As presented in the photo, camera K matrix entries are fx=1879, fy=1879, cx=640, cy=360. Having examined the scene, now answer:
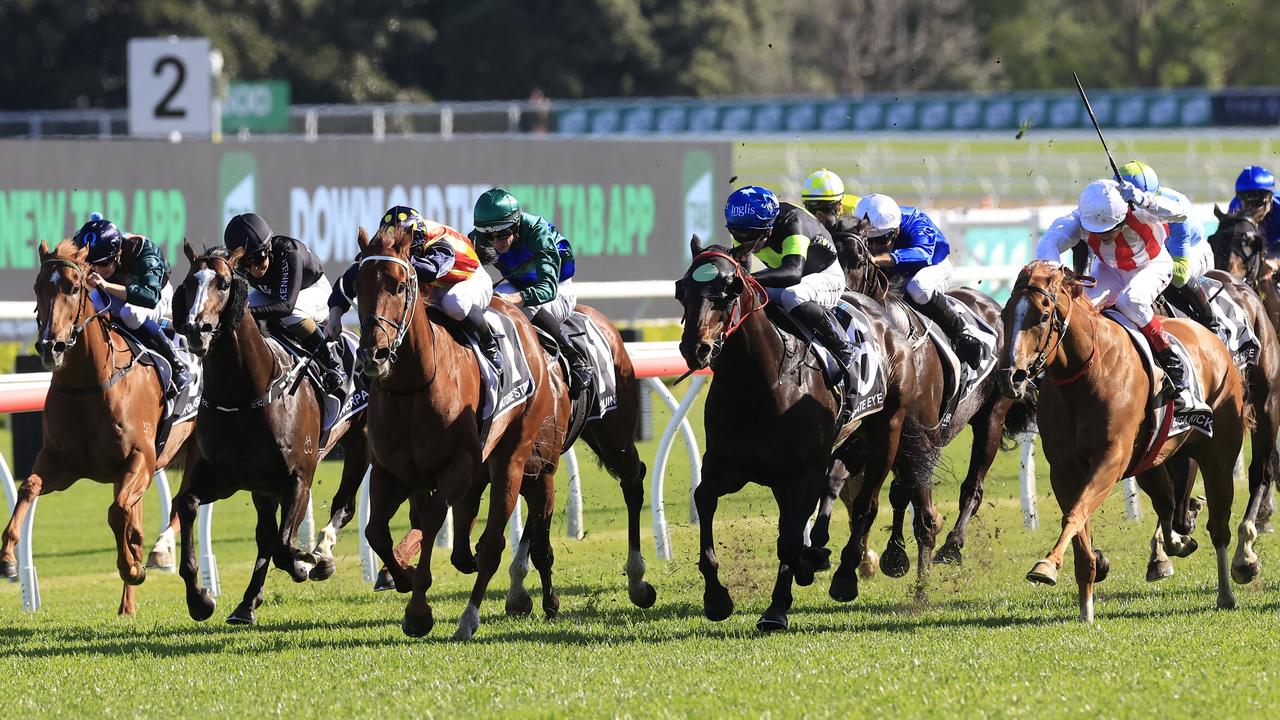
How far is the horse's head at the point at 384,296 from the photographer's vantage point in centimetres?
659

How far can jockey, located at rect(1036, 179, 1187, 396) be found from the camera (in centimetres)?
774

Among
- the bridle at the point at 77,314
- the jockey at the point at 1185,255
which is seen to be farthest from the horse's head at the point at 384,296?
the jockey at the point at 1185,255

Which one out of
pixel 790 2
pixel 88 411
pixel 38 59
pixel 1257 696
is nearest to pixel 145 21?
pixel 38 59

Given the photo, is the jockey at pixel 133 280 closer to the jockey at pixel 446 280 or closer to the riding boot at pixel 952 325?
the jockey at pixel 446 280

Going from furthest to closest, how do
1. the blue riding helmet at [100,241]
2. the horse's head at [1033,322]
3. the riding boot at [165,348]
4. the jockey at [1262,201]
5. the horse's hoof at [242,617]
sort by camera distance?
the jockey at [1262,201] < the riding boot at [165,348] < the blue riding helmet at [100,241] < the horse's hoof at [242,617] < the horse's head at [1033,322]

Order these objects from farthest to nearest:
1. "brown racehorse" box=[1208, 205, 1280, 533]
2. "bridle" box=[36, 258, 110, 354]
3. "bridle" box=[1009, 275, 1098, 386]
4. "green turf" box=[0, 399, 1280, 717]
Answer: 1. "brown racehorse" box=[1208, 205, 1280, 533]
2. "bridle" box=[36, 258, 110, 354]
3. "bridle" box=[1009, 275, 1098, 386]
4. "green turf" box=[0, 399, 1280, 717]

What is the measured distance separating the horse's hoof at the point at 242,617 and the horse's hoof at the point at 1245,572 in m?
4.10

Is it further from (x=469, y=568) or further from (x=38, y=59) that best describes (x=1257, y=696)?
(x=38, y=59)

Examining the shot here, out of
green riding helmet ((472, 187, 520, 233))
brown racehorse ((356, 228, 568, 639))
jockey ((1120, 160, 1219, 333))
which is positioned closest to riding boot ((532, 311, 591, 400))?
green riding helmet ((472, 187, 520, 233))

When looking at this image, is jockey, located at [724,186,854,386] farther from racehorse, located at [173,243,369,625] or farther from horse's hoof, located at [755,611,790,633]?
racehorse, located at [173,243,369,625]

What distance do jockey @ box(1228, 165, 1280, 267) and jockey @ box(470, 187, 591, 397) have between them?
14.8 ft

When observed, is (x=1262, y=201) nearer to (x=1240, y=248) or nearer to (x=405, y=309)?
(x=1240, y=248)

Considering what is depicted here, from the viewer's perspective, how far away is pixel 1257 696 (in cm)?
554

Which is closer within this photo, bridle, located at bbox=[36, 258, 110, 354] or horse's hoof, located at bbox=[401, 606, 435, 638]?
horse's hoof, located at bbox=[401, 606, 435, 638]
